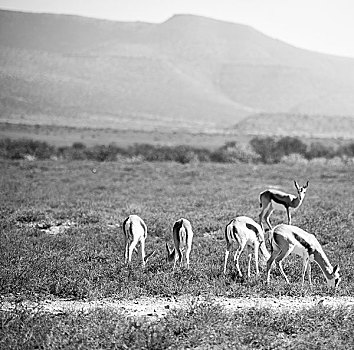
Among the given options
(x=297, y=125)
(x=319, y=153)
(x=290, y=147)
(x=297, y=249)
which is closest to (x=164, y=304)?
(x=297, y=249)

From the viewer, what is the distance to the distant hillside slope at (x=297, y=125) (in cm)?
10338

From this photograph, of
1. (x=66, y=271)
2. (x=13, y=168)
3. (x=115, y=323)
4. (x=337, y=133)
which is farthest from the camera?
(x=337, y=133)

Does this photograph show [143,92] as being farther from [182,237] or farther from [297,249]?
[297,249]

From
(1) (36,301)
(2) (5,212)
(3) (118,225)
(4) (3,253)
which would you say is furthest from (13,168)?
(1) (36,301)

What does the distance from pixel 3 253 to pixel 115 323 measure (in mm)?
5098

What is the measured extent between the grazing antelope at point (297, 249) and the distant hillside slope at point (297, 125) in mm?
90632

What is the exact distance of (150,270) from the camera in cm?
1145

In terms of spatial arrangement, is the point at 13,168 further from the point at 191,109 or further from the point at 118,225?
the point at 191,109

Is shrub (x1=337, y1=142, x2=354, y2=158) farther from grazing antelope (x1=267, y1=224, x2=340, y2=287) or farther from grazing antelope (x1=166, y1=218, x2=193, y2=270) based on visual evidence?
grazing antelope (x1=267, y1=224, x2=340, y2=287)

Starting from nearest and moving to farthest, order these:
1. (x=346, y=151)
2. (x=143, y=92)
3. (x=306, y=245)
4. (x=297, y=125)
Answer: (x=306, y=245), (x=346, y=151), (x=297, y=125), (x=143, y=92)

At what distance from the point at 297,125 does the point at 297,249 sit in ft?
330

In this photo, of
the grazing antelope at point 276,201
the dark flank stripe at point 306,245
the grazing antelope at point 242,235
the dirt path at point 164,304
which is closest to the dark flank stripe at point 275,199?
the grazing antelope at point 276,201

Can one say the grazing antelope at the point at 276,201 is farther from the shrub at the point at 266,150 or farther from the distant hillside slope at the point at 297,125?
the distant hillside slope at the point at 297,125

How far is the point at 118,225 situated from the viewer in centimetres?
1758
